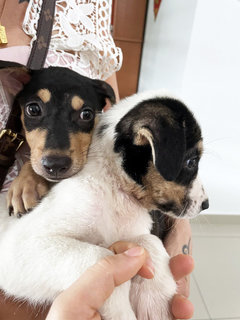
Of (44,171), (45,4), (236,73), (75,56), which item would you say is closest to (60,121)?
(44,171)

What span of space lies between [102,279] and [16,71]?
89 cm

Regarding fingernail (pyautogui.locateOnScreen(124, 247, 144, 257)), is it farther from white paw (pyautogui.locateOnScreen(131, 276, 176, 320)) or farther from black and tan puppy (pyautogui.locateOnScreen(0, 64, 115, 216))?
black and tan puppy (pyautogui.locateOnScreen(0, 64, 115, 216))

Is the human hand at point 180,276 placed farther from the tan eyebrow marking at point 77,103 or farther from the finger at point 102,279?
the tan eyebrow marking at point 77,103

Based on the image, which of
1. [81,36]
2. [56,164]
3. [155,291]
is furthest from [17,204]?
[81,36]

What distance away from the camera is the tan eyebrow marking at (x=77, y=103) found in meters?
1.15

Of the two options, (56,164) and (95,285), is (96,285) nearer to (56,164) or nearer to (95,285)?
(95,285)

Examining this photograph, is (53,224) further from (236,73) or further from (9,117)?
(236,73)

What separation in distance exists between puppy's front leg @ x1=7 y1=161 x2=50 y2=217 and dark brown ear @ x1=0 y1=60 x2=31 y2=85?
398 millimetres

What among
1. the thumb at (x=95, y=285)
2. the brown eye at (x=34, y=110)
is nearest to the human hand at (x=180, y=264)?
the thumb at (x=95, y=285)

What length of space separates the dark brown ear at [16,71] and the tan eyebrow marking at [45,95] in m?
0.13

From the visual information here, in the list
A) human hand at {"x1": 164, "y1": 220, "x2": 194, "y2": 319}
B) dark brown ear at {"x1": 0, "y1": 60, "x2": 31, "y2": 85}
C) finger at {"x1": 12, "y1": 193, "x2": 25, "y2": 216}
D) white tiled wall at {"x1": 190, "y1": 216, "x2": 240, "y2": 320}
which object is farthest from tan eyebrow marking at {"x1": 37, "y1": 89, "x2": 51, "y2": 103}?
white tiled wall at {"x1": 190, "y1": 216, "x2": 240, "y2": 320}

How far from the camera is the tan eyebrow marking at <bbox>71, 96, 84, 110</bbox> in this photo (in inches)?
45.4

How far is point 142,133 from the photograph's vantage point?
36.4 inches

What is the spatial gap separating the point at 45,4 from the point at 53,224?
107 centimetres
